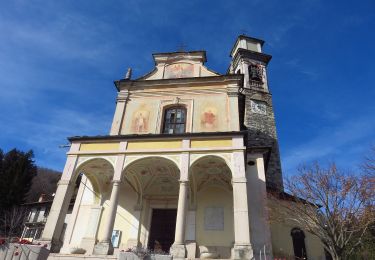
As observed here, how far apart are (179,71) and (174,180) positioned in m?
6.73

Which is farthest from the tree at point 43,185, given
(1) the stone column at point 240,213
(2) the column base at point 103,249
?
(1) the stone column at point 240,213

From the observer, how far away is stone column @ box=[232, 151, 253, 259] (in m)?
9.25

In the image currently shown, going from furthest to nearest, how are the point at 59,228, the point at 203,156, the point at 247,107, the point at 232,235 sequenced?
the point at 247,107, the point at 232,235, the point at 203,156, the point at 59,228

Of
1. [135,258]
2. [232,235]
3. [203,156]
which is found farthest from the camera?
[232,235]

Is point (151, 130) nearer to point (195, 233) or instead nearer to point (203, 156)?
point (203, 156)

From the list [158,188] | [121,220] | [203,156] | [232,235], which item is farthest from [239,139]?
[121,220]

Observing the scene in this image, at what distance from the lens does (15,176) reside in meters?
33.7

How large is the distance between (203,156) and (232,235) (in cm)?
405

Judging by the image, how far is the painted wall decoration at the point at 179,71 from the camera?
55.9 ft

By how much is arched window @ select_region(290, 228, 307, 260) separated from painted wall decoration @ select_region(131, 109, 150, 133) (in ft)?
32.2

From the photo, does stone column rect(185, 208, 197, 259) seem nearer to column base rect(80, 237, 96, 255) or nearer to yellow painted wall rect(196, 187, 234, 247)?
yellow painted wall rect(196, 187, 234, 247)

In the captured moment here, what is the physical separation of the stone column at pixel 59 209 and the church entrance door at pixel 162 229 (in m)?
4.44

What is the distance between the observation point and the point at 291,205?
45.3 feet

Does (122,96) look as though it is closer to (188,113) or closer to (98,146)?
(188,113)
